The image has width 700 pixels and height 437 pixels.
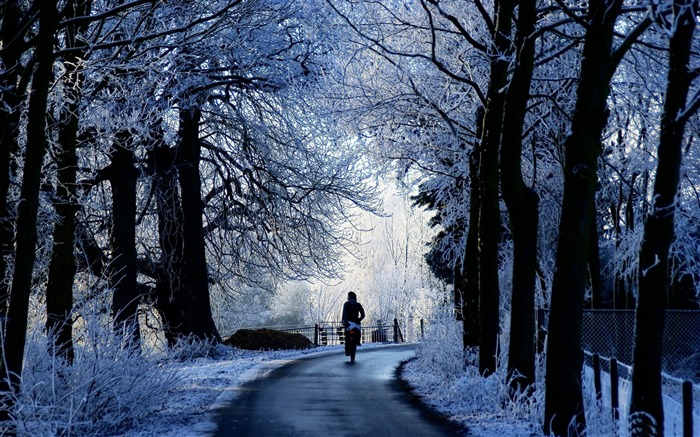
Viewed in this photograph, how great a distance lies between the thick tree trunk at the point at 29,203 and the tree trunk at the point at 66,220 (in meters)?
2.70

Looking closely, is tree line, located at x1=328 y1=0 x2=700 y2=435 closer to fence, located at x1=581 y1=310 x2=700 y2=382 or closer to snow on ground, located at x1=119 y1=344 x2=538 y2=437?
snow on ground, located at x1=119 y1=344 x2=538 y2=437

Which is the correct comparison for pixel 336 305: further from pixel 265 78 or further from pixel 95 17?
pixel 95 17

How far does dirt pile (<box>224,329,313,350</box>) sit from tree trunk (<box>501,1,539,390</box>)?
15386 mm

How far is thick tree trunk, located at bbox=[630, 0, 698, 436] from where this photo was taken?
6949 mm

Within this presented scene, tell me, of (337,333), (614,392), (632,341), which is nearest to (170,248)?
(632,341)

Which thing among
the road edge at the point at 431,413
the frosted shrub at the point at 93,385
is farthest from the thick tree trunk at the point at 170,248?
the frosted shrub at the point at 93,385

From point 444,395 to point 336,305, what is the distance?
167 feet

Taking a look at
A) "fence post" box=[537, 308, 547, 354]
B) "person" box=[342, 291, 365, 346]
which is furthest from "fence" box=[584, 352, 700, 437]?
"person" box=[342, 291, 365, 346]

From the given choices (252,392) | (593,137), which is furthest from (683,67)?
(252,392)

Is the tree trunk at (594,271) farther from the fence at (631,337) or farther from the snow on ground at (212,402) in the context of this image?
A: the snow on ground at (212,402)

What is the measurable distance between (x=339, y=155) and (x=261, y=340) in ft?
23.5

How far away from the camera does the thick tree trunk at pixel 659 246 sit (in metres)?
6.95

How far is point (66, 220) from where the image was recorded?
11.9 m

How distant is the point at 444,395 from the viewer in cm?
1248
